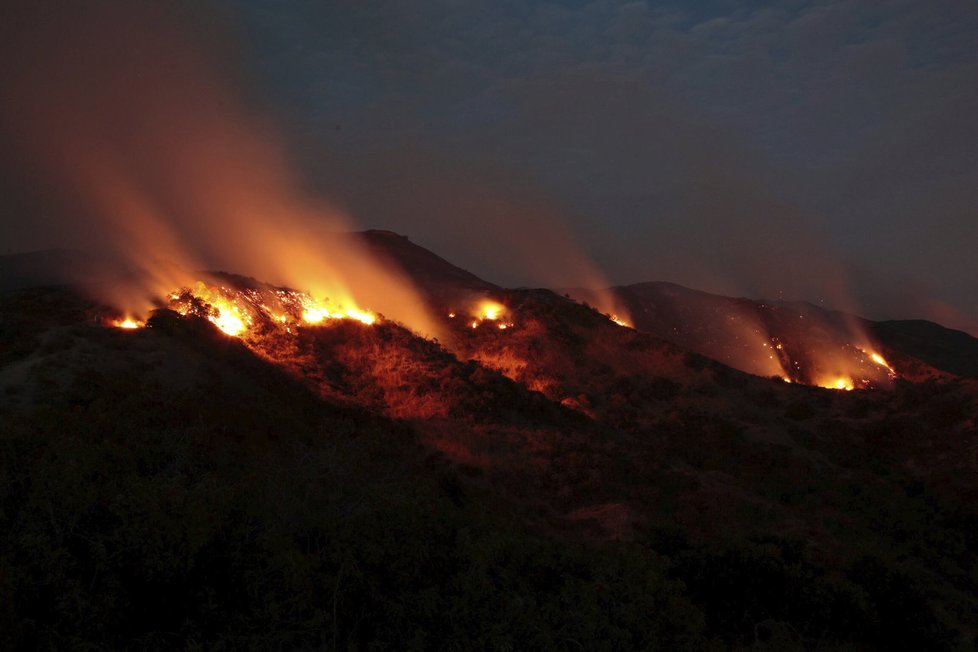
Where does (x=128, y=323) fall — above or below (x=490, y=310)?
below

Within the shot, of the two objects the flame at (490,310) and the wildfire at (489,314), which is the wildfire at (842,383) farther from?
the flame at (490,310)

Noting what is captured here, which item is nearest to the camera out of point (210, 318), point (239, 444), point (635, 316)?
point (239, 444)

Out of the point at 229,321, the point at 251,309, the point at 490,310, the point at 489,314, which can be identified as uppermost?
the point at 490,310

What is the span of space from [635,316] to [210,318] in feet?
139

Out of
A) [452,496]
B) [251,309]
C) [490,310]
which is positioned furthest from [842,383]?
[251,309]

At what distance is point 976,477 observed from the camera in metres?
19.7

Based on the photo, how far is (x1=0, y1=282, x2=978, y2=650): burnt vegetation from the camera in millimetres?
5164

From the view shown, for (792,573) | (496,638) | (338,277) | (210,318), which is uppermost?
(338,277)

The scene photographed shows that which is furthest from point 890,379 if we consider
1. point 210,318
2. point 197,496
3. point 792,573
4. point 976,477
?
point 197,496

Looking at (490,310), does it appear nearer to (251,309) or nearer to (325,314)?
(325,314)

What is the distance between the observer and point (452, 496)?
13562 millimetres

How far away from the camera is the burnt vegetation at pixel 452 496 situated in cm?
516

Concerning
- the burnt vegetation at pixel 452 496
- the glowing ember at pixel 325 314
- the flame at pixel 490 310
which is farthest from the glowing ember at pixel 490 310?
the glowing ember at pixel 325 314

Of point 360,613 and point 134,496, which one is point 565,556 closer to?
point 360,613
